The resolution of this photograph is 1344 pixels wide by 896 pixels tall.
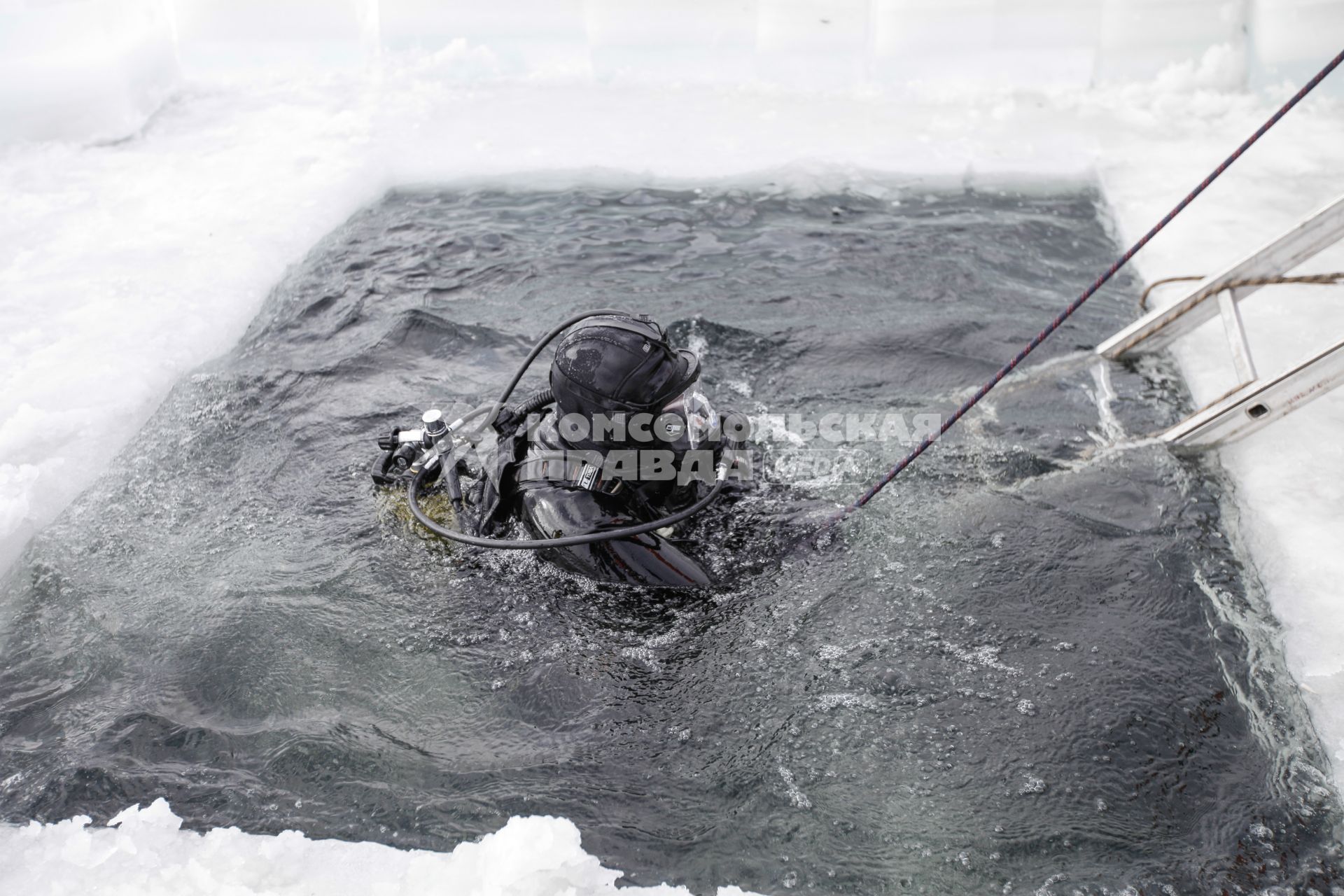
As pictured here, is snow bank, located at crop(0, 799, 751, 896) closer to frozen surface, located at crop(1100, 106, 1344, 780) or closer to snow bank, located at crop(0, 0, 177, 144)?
frozen surface, located at crop(1100, 106, 1344, 780)

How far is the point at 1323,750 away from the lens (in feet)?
9.27

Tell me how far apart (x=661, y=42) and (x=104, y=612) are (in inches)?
286

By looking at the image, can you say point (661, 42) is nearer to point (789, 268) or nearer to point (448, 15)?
point (448, 15)

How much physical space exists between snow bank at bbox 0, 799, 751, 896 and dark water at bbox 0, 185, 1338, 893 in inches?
4.1

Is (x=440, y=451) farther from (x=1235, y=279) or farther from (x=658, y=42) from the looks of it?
(x=658, y=42)

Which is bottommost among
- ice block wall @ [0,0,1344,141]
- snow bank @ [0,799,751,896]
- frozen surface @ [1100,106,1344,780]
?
snow bank @ [0,799,751,896]

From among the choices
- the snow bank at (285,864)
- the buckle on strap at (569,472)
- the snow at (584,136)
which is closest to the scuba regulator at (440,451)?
the buckle on strap at (569,472)

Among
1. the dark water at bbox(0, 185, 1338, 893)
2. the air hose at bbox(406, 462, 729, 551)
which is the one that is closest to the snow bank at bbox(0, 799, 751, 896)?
the dark water at bbox(0, 185, 1338, 893)

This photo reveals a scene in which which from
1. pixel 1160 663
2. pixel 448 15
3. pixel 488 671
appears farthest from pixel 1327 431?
pixel 448 15

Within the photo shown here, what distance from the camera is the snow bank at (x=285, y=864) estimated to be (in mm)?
2502

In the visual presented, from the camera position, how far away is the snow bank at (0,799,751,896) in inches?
98.5

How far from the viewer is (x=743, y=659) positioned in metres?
3.25

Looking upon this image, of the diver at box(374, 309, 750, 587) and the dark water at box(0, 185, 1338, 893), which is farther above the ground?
the diver at box(374, 309, 750, 587)

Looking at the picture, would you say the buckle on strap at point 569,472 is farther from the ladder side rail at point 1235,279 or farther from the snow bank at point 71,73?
the snow bank at point 71,73
